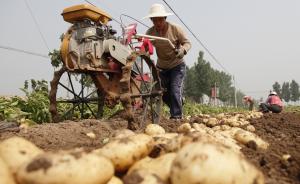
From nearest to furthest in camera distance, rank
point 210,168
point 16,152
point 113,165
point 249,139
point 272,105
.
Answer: point 210,168
point 16,152
point 113,165
point 249,139
point 272,105

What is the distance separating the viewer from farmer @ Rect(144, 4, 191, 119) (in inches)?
252

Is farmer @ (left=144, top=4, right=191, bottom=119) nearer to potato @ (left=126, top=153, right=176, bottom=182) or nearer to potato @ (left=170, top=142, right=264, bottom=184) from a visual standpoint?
potato @ (left=126, top=153, right=176, bottom=182)

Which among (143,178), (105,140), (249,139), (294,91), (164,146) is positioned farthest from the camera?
(294,91)

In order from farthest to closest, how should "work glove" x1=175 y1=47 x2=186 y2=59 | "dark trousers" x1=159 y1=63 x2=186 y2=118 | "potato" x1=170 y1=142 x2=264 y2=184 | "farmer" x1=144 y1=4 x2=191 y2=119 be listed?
"dark trousers" x1=159 y1=63 x2=186 y2=118
"farmer" x1=144 y1=4 x2=191 y2=119
"work glove" x1=175 y1=47 x2=186 y2=59
"potato" x1=170 y1=142 x2=264 y2=184

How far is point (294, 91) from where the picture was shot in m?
89.8

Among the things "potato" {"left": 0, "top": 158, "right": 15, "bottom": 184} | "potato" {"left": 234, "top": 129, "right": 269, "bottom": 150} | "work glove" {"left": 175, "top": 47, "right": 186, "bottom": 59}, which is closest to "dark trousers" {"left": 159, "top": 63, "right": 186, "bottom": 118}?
"work glove" {"left": 175, "top": 47, "right": 186, "bottom": 59}

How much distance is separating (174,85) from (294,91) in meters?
89.3

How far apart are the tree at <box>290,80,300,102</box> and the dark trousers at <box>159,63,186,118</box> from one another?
86.8 meters

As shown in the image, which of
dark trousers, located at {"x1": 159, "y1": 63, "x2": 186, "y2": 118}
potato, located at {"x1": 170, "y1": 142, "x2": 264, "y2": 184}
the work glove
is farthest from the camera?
dark trousers, located at {"x1": 159, "y1": 63, "x2": 186, "y2": 118}

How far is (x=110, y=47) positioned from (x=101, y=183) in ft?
12.2

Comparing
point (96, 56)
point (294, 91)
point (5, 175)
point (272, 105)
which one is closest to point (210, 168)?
point (5, 175)

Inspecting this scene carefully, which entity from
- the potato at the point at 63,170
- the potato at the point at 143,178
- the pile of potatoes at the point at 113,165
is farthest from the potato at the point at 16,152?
the potato at the point at 143,178

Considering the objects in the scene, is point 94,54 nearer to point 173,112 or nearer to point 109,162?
point 173,112

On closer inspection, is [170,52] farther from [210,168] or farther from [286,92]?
[286,92]
